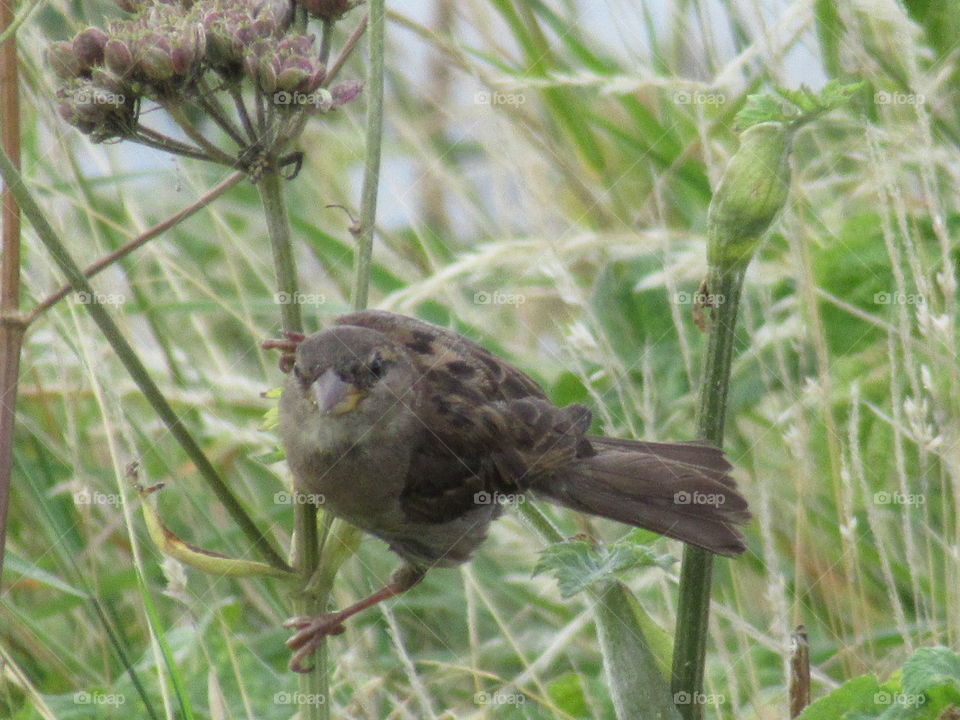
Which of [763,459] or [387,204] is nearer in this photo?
[763,459]

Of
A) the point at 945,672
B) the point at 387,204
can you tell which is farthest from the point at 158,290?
the point at 945,672

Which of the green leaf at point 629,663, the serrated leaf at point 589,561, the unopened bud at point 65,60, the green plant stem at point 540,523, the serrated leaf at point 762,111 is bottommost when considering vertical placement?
the green leaf at point 629,663

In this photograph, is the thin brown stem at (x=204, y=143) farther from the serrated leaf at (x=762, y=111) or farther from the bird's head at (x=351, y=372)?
the serrated leaf at (x=762, y=111)

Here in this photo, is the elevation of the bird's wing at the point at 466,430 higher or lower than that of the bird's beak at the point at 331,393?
lower

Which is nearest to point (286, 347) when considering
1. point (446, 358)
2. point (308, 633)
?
Result: point (446, 358)

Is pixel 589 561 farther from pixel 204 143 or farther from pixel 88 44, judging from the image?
pixel 88 44

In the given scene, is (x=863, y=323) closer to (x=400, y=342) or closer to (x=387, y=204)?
(x=400, y=342)

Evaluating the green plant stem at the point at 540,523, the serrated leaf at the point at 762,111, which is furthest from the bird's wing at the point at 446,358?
the serrated leaf at the point at 762,111
